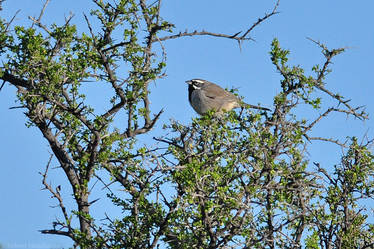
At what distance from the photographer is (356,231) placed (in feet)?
27.3

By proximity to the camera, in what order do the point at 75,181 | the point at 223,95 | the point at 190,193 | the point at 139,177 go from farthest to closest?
1. the point at 223,95
2. the point at 75,181
3. the point at 139,177
4. the point at 190,193

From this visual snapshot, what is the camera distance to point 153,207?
7672 mm

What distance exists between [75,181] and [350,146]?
14.1 feet

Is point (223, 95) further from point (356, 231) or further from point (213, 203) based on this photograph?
point (213, 203)

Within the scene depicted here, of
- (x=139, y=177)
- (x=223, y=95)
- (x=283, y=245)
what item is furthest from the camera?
(x=223, y=95)

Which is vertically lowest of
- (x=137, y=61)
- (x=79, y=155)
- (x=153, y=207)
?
(x=153, y=207)

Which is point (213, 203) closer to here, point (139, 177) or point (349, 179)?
point (139, 177)

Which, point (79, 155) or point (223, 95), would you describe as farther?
point (223, 95)

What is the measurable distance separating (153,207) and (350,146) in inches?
122

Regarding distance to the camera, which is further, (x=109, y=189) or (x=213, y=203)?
(x=109, y=189)

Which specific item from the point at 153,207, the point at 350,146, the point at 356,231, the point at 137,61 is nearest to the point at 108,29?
the point at 137,61

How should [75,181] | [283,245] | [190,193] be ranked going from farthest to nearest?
[75,181] → [283,245] → [190,193]

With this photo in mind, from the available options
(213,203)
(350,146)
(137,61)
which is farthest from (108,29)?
(350,146)

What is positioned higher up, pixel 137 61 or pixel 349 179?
pixel 137 61
